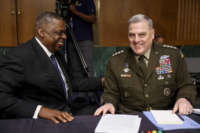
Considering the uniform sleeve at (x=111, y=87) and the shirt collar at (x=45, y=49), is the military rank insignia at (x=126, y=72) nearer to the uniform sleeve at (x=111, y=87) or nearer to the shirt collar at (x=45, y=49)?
the uniform sleeve at (x=111, y=87)

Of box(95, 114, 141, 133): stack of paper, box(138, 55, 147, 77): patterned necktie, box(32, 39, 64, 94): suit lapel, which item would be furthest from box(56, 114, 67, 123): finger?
box(138, 55, 147, 77): patterned necktie

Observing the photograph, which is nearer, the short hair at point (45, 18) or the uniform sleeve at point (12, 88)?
the uniform sleeve at point (12, 88)

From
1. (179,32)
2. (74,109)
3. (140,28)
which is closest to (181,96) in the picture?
(140,28)

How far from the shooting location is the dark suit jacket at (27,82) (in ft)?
4.07

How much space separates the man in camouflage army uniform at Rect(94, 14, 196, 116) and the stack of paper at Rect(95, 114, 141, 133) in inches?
14.2

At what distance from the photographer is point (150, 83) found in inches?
58.9

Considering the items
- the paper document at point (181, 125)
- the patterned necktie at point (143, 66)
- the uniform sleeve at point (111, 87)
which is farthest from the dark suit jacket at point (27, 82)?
the paper document at point (181, 125)

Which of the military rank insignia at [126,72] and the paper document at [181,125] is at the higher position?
the military rank insignia at [126,72]

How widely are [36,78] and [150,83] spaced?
76cm

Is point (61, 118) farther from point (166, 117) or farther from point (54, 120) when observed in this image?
point (166, 117)

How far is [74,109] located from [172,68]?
86cm

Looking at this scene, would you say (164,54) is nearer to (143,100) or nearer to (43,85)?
(143,100)

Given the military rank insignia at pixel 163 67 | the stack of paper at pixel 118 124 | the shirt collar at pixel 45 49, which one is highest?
the shirt collar at pixel 45 49

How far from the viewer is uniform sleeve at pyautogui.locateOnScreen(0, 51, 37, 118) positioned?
1.23 m
